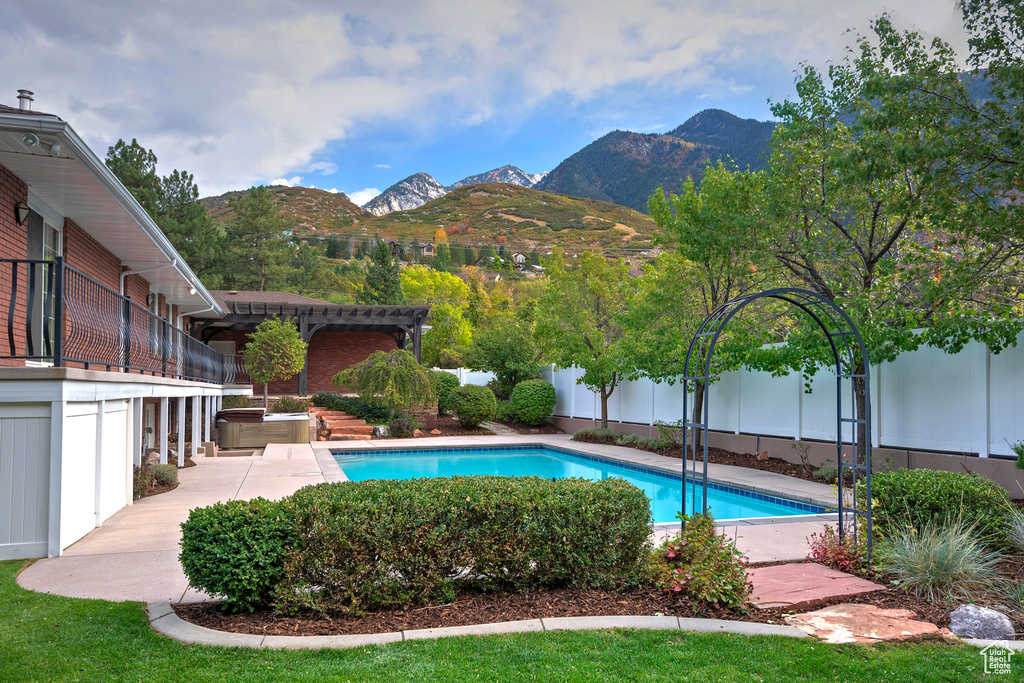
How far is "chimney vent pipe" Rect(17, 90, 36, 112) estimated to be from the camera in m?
6.48

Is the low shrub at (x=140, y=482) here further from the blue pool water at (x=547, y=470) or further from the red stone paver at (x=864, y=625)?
the red stone paver at (x=864, y=625)

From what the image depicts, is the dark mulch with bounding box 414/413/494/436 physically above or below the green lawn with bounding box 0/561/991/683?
below

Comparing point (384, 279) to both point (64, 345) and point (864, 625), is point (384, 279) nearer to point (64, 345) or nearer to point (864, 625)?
point (64, 345)

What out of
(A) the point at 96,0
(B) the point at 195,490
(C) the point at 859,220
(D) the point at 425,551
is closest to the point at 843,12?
(C) the point at 859,220

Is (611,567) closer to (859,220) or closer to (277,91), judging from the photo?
(859,220)

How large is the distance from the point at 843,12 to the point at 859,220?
4.69 metres

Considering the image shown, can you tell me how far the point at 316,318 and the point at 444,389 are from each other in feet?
18.9

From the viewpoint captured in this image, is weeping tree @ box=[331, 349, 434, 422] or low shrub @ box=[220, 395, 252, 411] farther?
low shrub @ box=[220, 395, 252, 411]

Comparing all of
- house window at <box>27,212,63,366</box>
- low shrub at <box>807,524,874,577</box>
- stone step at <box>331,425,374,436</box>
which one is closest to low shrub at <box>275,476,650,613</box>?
low shrub at <box>807,524,874,577</box>

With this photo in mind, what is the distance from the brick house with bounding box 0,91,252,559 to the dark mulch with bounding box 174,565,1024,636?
235cm

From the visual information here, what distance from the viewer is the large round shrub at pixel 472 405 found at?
1958 centimetres

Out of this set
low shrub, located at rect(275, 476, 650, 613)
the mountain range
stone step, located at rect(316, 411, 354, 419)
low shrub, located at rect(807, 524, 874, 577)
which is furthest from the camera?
the mountain range

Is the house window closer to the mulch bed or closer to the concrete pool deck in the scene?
the concrete pool deck

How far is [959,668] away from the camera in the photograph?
335cm
